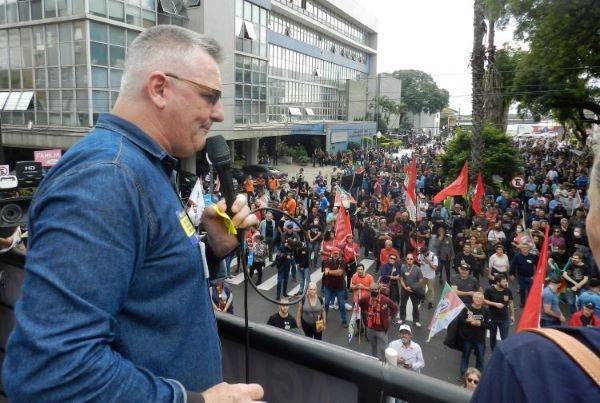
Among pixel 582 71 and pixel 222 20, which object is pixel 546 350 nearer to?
pixel 222 20

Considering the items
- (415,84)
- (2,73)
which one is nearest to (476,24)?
(2,73)

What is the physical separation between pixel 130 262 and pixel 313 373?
0.76m

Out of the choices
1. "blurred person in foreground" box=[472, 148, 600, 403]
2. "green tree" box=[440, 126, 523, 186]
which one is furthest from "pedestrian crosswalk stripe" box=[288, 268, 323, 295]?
"blurred person in foreground" box=[472, 148, 600, 403]

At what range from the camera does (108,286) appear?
3.26 feet

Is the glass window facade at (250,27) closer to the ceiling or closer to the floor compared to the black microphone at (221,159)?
closer to the ceiling

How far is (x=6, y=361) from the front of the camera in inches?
38.1

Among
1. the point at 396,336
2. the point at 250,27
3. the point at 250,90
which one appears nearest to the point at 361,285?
the point at 396,336

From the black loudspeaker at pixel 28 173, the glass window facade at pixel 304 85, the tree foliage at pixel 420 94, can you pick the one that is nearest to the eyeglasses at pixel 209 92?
the black loudspeaker at pixel 28 173

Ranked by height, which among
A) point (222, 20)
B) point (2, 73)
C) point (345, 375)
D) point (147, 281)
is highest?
point (222, 20)

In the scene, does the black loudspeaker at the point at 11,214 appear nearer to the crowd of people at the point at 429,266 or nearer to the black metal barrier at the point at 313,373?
the black metal barrier at the point at 313,373

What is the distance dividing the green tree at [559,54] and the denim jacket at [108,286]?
2227 cm

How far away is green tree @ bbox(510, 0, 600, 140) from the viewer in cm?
1983

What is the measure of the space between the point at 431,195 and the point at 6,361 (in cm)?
2332

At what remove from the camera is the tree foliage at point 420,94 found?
93.8 meters
